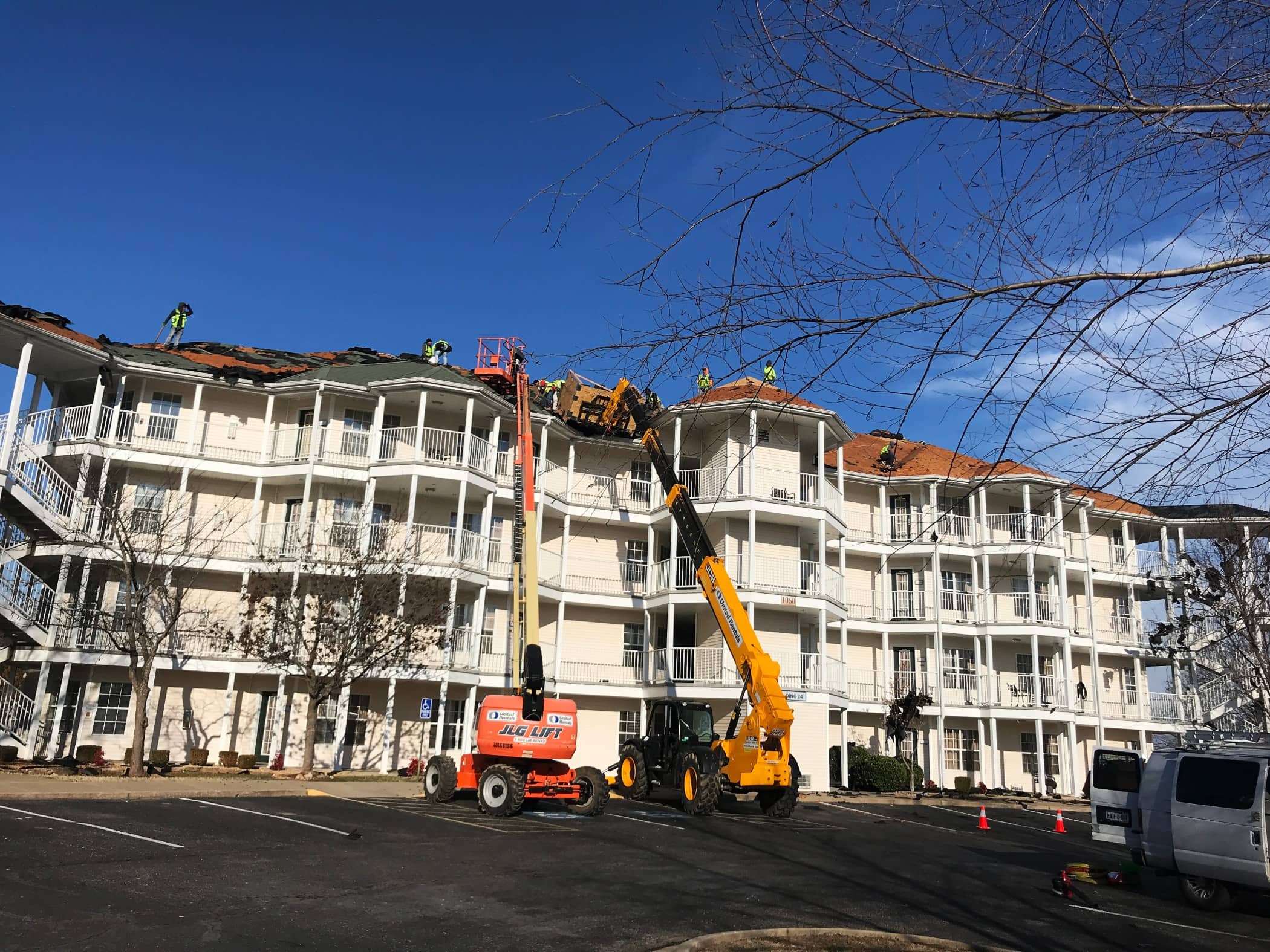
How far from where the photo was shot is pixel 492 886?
10.5 meters

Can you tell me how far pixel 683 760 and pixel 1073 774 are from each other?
68.6 feet

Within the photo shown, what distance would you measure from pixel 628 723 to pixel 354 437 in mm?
13326

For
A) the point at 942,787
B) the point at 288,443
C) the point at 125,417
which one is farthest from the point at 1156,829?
the point at 125,417

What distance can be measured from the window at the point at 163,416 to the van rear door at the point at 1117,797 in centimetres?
2682

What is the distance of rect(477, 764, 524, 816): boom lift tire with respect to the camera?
17.5m

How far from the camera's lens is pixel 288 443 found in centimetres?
3078

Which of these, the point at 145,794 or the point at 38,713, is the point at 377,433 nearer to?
the point at 38,713

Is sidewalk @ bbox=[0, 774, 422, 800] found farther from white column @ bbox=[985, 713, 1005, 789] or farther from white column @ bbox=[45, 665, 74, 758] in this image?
white column @ bbox=[985, 713, 1005, 789]

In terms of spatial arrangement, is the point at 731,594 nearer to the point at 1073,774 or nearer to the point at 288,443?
the point at 288,443

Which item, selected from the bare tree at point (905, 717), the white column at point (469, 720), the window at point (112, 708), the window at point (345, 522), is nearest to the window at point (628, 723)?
the white column at point (469, 720)

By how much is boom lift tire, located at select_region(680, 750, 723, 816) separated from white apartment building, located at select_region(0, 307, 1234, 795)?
694 centimetres

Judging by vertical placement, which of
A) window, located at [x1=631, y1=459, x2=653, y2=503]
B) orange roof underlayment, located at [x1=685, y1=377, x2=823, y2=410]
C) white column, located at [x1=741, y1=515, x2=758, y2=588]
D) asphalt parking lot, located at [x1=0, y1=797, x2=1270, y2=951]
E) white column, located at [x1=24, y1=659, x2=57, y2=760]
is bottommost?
asphalt parking lot, located at [x1=0, y1=797, x2=1270, y2=951]

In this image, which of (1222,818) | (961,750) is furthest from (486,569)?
(1222,818)

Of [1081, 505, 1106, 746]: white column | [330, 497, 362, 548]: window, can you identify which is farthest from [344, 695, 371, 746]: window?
[1081, 505, 1106, 746]: white column
